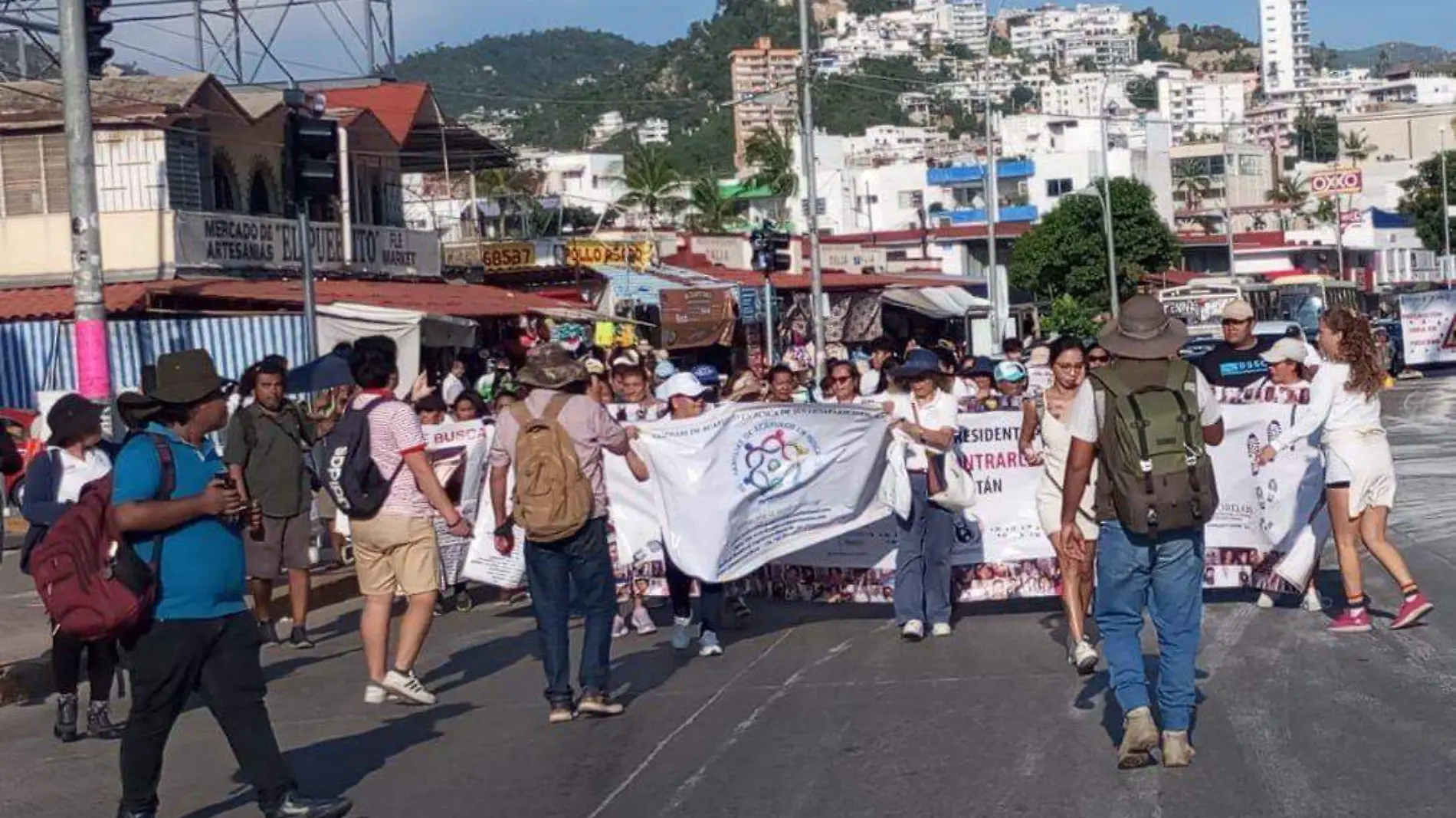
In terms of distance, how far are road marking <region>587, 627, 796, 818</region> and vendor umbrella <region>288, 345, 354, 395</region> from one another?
4.86m

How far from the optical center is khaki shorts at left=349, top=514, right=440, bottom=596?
966 centimetres

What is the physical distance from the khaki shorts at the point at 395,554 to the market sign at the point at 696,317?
95.9 ft

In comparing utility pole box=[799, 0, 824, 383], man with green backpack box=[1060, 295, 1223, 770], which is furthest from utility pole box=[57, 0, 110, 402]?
utility pole box=[799, 0, 824, 383]

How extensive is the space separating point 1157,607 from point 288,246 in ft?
81.4

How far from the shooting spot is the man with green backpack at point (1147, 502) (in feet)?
23.8

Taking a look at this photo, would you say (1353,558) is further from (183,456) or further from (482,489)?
(183,456)

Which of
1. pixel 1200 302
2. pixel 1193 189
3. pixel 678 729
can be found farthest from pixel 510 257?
pixel 1193 189

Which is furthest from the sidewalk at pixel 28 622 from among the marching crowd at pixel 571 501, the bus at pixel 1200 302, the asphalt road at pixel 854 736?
the bus at pixel 1200 302

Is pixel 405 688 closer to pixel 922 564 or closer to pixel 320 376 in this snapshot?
pixel 922 564

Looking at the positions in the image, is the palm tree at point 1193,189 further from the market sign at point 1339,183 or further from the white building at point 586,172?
the market sign at point 1339,183

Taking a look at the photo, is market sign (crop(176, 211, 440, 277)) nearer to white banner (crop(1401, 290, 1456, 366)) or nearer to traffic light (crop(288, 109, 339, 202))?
traffic light (crop(288, 109, 339, 202))

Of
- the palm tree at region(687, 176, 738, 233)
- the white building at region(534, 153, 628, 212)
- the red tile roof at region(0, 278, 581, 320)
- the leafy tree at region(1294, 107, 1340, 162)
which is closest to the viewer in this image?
the red tile roof at region(0, 278, 581, 320)

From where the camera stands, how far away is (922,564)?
11.2 meters

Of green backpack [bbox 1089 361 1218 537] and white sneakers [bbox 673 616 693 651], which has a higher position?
green backpack [bbox 1089 361 1218 537]
